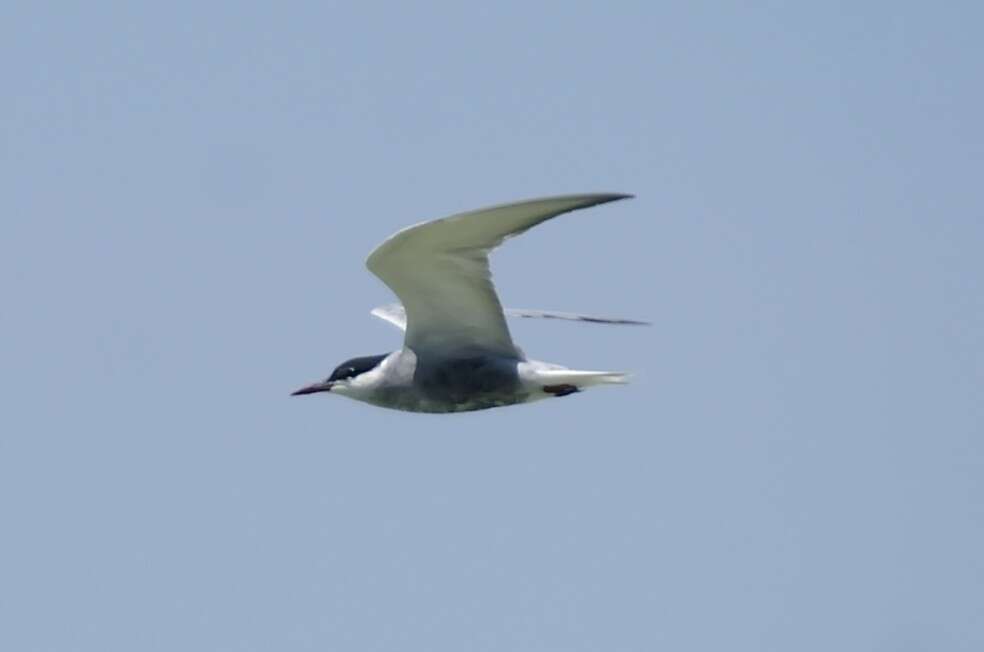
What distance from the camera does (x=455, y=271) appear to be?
1711cm

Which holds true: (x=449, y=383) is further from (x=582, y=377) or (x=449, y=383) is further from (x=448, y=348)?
(x=582, y=377)

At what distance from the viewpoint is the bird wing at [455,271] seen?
15.8 meters

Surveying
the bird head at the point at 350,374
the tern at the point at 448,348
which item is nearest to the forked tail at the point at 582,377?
the tern at the point at 448,348

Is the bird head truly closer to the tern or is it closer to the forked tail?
the tern

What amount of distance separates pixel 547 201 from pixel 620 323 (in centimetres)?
434

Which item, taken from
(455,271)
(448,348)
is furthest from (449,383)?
(455,271)

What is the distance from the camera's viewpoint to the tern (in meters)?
16.8

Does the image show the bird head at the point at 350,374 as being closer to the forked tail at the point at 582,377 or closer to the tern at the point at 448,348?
the tern at the point at 448,348

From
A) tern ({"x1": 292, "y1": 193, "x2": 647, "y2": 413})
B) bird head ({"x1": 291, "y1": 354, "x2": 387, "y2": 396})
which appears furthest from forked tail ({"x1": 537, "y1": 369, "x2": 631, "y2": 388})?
bird head ({"x1": 291, "y1": 354, "x2": 387, "y2": 396})

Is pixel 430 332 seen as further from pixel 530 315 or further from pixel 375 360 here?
pixel 530 315

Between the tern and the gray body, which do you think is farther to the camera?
the gray body

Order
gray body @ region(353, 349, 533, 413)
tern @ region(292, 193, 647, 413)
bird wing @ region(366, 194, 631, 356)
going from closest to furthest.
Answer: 1. bird wing @ region(366, 194, 631, 356)
2. tern @ region(292, 193, 647, 413)
3. gray body @ region(353, 349, 533, 413)

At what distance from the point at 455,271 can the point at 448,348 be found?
125 centimetres

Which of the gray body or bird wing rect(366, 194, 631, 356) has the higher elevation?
bird wing rect(366, 194, 631, 356)
